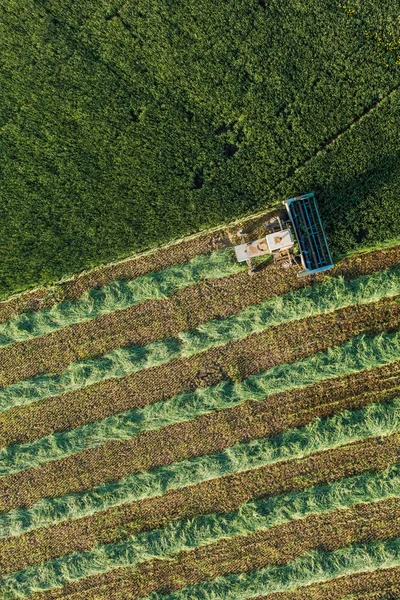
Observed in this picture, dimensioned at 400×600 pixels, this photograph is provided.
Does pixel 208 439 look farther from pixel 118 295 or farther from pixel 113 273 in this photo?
pixel 113 273

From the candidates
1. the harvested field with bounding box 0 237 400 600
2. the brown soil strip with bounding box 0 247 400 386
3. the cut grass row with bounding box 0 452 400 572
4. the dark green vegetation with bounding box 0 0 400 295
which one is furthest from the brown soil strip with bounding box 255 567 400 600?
the dark green vegetation with bounding box 0 0 400 295

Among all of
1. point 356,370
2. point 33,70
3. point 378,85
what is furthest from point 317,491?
point 33,70

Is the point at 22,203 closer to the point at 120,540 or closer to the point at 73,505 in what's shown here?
the point at 73,505

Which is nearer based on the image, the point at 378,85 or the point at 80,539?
the point at 378,85

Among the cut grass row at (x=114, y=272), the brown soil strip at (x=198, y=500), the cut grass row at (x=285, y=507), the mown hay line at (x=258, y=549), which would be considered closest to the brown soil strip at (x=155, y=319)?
the cut grass row at (x=114, y=272)

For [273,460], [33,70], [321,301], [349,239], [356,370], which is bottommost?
[273,460]

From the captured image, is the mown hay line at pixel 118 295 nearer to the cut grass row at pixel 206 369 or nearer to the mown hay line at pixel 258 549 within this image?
the cut grass row at pixel 206 369

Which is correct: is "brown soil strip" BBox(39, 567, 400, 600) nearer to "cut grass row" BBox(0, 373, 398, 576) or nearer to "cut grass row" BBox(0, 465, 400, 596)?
"cut grass row" BBox(0, 465, 400, 596)
